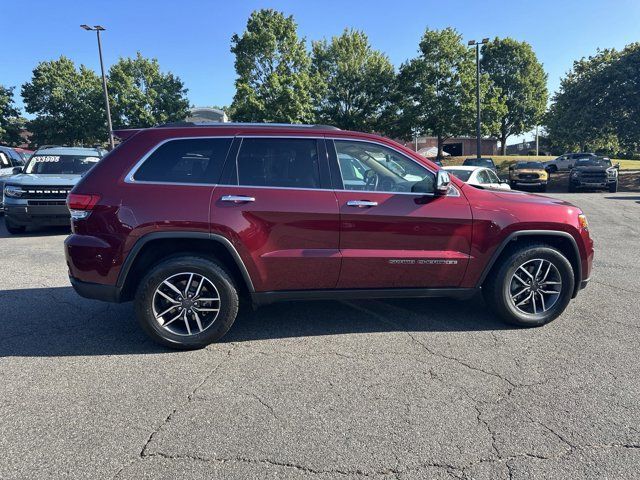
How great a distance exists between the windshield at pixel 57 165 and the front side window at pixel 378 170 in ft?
27.9

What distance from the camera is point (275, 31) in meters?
37.3

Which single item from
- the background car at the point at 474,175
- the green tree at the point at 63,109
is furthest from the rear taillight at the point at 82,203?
the green tree at the point at 63,109

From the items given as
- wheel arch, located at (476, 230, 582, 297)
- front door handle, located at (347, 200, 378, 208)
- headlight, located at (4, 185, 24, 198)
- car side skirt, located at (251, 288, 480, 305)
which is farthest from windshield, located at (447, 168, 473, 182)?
headlight, located at (4, 185, 24, 198)

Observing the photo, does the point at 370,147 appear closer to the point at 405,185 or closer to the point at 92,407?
the point at 405,185

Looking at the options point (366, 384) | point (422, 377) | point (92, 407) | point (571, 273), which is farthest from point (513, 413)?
point (92, 407)

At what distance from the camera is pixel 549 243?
4316 mm

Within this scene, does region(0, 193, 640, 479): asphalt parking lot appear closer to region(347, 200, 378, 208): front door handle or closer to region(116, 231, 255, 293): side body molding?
region(116, 231, 255, 293): side body molding

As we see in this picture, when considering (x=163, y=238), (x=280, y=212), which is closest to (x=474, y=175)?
(x=280, y=212)

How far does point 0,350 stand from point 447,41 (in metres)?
38.5

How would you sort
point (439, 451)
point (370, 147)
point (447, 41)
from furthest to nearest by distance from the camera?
1. point (447, 41)
2. point (370, 147)
3. point (439, 451)

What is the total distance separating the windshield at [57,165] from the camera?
10109 mm

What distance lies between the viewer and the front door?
3.81m

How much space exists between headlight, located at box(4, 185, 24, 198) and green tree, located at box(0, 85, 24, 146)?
121ft

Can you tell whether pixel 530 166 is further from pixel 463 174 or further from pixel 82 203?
pixel 82 203
